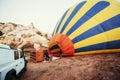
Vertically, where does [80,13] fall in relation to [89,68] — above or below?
above

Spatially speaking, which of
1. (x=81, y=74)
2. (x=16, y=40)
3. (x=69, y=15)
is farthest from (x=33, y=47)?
(x=81, y=74)

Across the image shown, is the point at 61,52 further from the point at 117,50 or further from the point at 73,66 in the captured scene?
the point at 117,50

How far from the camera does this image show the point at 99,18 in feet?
24.7

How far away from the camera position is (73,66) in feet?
23.8

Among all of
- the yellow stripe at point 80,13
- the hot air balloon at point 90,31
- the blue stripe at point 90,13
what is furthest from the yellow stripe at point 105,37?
the yellow stripe at point 80,13

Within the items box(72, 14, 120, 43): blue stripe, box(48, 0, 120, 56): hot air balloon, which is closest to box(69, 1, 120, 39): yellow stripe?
box(48, 0, 120, 56): hot air balloon

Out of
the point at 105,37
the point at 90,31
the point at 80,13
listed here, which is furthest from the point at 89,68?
the point at 80,13

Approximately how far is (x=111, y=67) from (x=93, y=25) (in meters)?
2.32

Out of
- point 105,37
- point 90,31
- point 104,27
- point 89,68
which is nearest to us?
point 89,68

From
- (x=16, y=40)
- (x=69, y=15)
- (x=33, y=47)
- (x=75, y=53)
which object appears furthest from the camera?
(x=16, y=40)

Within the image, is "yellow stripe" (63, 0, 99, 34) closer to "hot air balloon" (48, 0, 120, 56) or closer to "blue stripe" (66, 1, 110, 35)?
"hot air balloon" (48, 0, 120, 56)

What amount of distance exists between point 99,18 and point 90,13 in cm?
64

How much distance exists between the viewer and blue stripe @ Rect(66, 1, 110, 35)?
7852 mm

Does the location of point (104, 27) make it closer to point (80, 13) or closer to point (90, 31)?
point (90, 31)
